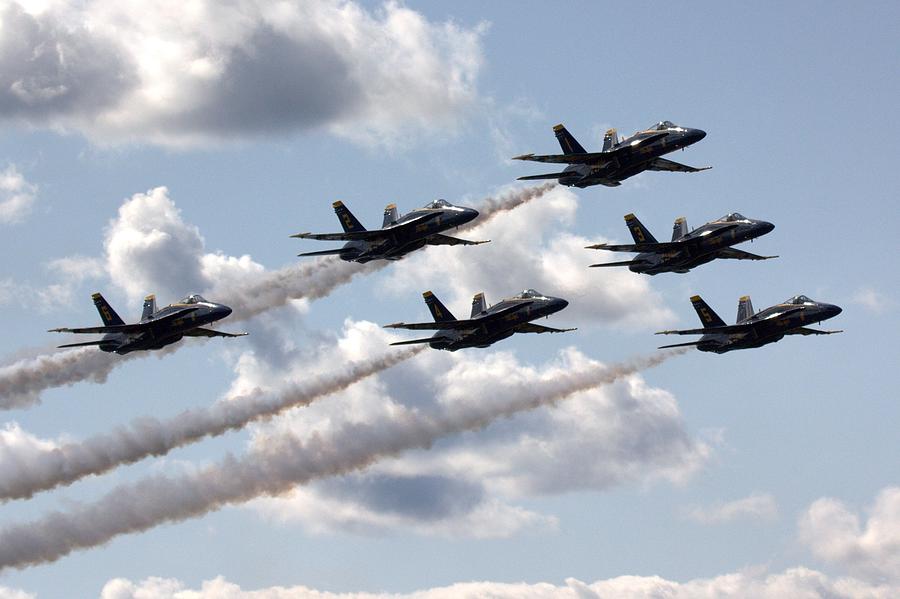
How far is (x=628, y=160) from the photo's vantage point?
162m

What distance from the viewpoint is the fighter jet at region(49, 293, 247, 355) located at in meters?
150

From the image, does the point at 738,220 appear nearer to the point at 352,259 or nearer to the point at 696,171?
the point at 696,171

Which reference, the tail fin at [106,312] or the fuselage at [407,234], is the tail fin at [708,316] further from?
the tail fin at [106,312]

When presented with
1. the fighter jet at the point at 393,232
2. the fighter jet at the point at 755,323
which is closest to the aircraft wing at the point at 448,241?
the fighter jet at the point at 393,232

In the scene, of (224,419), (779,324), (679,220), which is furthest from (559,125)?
(224,419)

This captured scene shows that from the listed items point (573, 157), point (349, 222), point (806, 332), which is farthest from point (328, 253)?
point (806, 332)

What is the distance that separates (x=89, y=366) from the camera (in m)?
164

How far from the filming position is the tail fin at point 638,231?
162750mm

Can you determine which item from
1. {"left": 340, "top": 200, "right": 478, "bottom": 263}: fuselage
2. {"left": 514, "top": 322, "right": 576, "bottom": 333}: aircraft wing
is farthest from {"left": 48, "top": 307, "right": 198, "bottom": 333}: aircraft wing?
{"left": 514, "top": 322, "right": 576, "bottom": 333}: aircraft wing

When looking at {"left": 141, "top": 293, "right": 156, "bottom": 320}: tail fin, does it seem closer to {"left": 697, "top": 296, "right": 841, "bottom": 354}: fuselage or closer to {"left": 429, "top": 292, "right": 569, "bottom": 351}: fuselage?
{"left": 429, "top": 292, "right": 569, "bottom": 351}: fuselage

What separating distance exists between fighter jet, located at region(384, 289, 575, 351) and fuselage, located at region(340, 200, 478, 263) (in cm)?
485

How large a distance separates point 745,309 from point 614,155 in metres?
16.7

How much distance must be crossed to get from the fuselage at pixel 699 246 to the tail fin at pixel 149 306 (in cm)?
3991

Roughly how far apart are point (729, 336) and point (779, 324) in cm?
432
